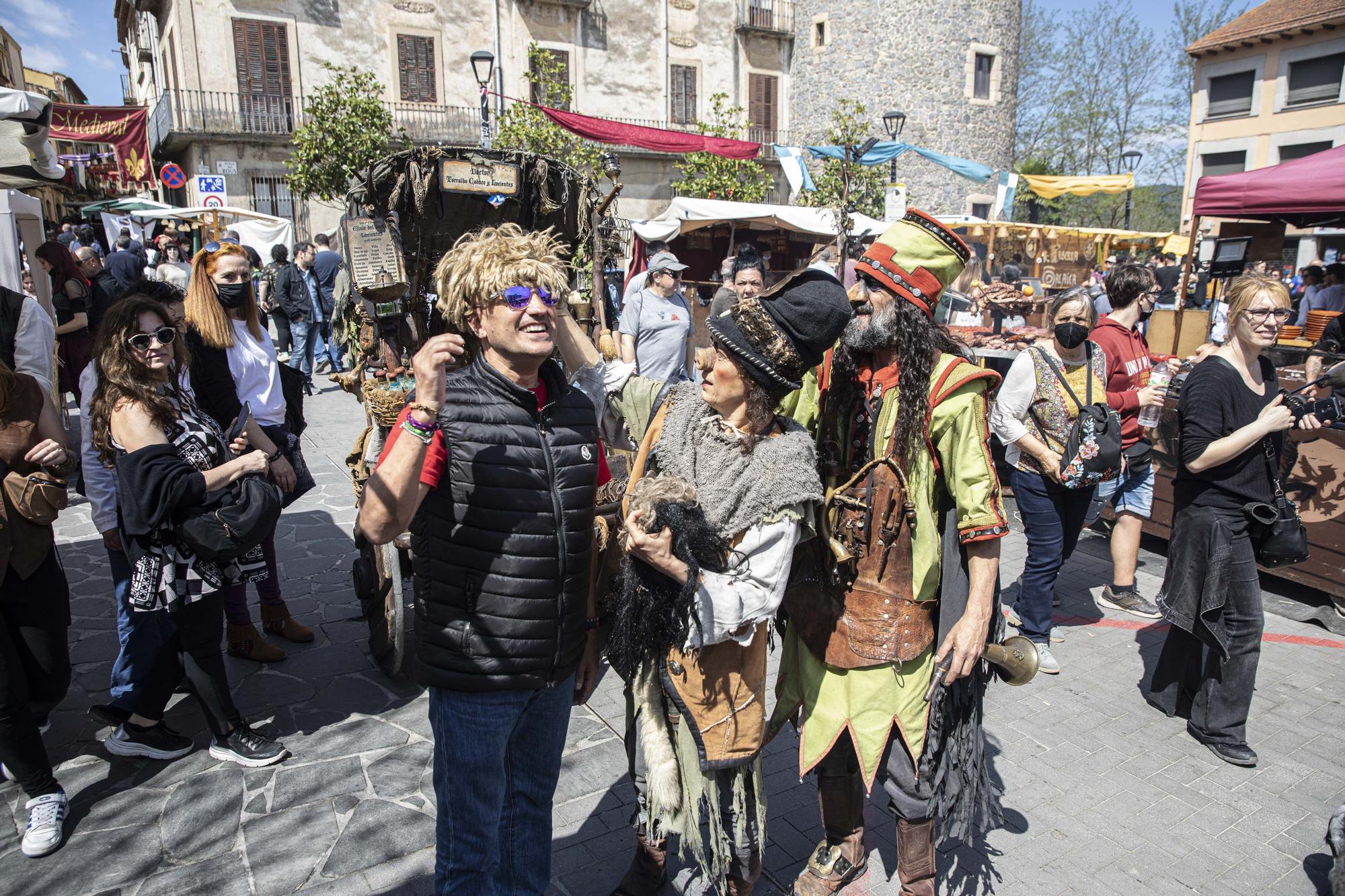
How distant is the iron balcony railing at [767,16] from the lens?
29.9m

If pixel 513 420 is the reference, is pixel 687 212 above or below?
above

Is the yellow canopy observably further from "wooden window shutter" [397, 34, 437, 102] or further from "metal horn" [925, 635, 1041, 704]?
"metal horn" [925, 635, 1041, 704]

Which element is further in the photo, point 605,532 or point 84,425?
point 84,425

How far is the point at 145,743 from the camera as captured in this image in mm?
3570

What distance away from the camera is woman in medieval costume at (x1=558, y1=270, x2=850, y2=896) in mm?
2172

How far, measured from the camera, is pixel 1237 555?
3713 mm

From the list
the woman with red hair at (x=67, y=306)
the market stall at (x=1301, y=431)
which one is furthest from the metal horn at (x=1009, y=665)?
the woman with red hair at (x=67, y=306)

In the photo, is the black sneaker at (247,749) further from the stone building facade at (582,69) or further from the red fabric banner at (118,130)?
the stone building facade at (582,69)

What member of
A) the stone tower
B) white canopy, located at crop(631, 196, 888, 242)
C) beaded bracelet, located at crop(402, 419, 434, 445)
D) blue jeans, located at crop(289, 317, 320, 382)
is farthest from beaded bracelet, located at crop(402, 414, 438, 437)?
the stone tower

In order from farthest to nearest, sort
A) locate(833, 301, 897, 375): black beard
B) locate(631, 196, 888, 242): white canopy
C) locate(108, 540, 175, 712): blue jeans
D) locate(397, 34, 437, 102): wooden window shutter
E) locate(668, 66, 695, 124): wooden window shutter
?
locate(668, 66, 695, 124): wooden window shutter, locate(397, 34, 437, 102): wooden window shutter, locate(631, 196, 888, 242): white canopy, locate(108, 540, 175, 712): blue jeans, locate(833, 301, 897, 375): black beard

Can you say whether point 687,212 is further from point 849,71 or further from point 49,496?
point 849,71

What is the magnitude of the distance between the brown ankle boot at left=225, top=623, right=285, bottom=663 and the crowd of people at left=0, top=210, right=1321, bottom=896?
806 mm

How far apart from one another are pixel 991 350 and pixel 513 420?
22.3 feet

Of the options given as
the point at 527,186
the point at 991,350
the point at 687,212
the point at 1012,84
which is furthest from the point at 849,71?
the point at 527,186
